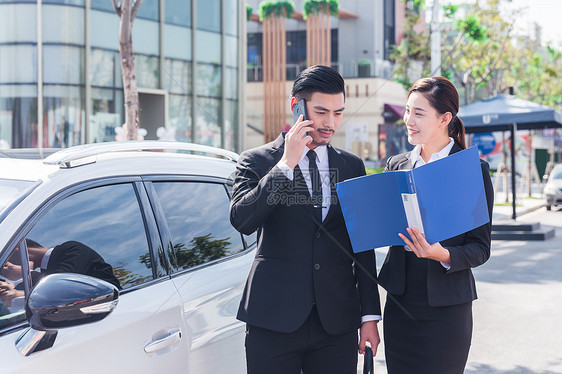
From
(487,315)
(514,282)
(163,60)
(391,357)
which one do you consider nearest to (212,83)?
(163,60)

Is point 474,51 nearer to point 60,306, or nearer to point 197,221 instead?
point 197,221

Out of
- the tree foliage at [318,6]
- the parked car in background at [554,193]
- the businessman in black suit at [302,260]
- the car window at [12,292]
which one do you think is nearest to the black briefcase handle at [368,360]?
the businessman in black suit at [302,260]

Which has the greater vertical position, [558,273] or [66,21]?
[66,21]

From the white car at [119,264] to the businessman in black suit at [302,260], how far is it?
31 centimetres

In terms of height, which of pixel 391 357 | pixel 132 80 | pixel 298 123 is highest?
pixel 132 80

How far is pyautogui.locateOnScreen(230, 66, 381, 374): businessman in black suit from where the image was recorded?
265 centimetres

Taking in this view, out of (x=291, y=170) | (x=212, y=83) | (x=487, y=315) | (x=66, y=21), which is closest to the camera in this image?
(x=291, y=170)

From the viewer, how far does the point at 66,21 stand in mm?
19688

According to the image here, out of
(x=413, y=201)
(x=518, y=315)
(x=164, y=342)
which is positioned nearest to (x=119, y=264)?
(x=164, y=342)

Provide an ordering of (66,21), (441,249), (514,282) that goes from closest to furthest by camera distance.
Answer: (441,249) < (514,282) < (66,21)

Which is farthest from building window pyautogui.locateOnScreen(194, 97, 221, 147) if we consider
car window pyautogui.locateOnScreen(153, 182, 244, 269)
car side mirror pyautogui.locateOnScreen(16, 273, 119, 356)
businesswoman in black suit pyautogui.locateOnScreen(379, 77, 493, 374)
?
car side mirror pyautogui.locateOnScreen(16, 273, 119, 356)

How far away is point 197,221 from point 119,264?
1.87 ft

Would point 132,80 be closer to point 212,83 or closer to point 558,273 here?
point 558,273

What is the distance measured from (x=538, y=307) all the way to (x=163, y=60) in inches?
657
